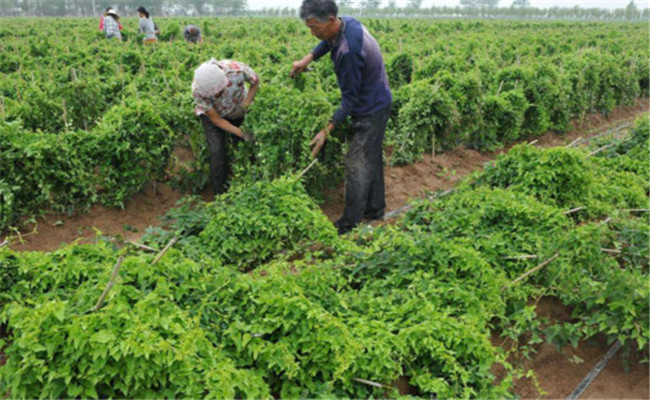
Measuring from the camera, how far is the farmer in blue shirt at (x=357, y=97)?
5.04m

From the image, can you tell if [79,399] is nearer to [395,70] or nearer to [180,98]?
[180,98]

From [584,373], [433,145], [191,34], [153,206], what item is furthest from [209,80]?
[191,34]

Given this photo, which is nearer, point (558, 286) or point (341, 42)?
point (558, 286)

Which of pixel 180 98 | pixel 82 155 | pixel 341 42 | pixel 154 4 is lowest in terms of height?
pixel 82 155

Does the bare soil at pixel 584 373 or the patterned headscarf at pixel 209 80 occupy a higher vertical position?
the patterned headscarf at pixel 209 80

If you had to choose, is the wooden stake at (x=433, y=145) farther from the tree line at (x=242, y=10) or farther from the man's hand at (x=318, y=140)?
the tree line at (x=242, y=10)

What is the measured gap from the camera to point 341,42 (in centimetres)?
510

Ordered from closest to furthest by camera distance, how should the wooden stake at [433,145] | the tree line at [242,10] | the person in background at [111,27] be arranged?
the wooden stake at [433,145], the person in background at [111,27], the tree line at [242,10]

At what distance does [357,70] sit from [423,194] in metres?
2.74

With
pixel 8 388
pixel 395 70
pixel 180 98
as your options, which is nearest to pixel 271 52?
pixel 395 70

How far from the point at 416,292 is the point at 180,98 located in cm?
422

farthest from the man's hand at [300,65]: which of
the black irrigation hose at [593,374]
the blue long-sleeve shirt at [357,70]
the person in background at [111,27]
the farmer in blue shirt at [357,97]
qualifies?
the person in background at [111,27]

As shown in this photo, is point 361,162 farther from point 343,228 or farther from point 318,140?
point 343,228

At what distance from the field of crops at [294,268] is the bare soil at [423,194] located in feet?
0.48
